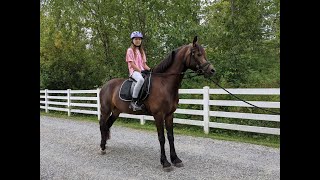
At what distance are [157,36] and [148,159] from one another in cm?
870

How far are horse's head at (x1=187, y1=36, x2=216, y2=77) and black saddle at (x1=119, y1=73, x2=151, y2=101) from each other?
0.92 metres

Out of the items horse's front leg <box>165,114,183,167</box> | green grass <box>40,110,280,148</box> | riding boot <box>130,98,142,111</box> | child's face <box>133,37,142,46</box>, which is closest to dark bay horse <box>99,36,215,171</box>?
horse's front leg <box>165,114,183,167</box>

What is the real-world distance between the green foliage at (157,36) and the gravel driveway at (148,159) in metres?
4.06

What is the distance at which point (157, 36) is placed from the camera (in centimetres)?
1373

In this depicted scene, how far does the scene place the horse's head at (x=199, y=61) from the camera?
16.8 ft

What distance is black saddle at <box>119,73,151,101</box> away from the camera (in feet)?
18.5

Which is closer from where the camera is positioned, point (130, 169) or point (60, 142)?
point (130, 169)

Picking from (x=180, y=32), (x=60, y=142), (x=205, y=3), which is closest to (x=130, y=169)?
(x=60, y=142)

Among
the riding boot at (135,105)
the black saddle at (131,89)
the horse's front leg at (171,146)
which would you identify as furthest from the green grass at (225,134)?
the black saddle at (131,89)
